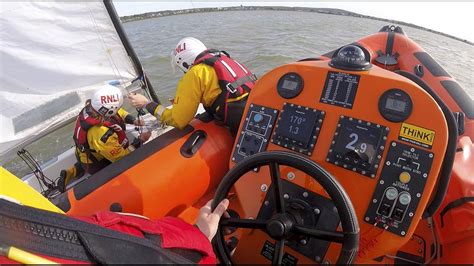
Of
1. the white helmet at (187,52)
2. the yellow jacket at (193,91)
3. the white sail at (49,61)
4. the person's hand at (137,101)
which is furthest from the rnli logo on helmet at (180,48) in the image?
the white sail at (49,61)

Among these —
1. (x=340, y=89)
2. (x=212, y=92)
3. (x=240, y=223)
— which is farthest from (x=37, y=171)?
(x=340, y=89)

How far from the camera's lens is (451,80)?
2654mm

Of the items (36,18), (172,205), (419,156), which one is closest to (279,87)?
(419,156)

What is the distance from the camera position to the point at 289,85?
1740mm

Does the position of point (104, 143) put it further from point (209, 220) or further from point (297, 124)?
point (209, 220)

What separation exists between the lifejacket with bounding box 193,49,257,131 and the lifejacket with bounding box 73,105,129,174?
2.84 ft

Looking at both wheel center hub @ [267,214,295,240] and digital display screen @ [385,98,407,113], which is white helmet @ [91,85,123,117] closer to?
wheel center hub @ [267,214,295,240]

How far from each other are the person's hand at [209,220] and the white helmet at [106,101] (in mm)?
1904

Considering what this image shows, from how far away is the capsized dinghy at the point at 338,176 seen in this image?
4.22 ft

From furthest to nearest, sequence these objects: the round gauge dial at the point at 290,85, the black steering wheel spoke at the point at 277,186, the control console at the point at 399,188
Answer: the round gauge dial at the point at 290,85 → the control console at the point at 399,188 → the black steering wheel spoke at the point at 277,186

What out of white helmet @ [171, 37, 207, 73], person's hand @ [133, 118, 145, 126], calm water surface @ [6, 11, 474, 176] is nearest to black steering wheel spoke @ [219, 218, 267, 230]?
white helmet @ [171, 37, 207, 73]

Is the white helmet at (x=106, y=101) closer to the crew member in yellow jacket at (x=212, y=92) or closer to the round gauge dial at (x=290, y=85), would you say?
the crew member in yellow jacket at (x=212, y=92)

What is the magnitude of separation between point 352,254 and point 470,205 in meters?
0.88

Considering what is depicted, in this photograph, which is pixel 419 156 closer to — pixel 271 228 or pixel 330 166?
pixel 330 166
